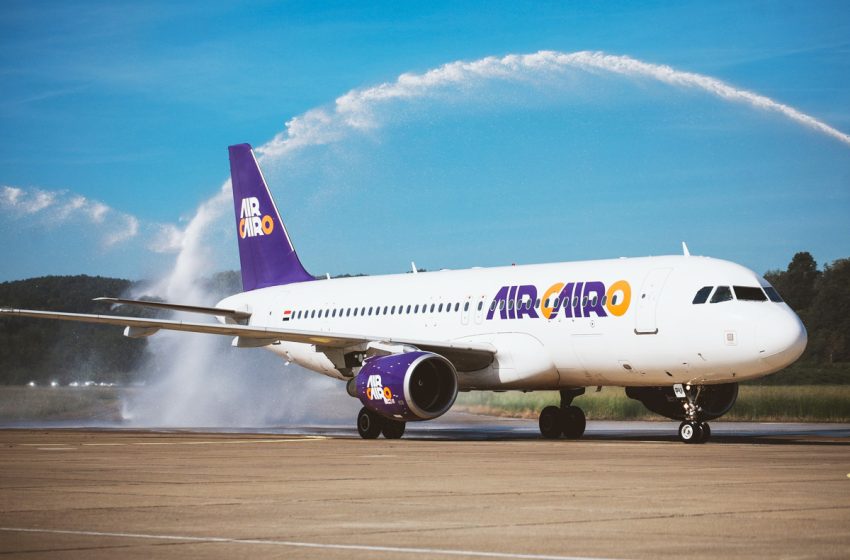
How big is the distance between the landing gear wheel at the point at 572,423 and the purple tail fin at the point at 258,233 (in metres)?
10.7

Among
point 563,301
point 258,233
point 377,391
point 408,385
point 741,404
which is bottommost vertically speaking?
point 741,404

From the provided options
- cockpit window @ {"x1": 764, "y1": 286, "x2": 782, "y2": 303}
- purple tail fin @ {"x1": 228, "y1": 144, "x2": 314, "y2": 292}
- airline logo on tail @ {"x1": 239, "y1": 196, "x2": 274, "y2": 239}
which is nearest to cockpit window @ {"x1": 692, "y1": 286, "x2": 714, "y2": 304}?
cockpit window @ {"x1": 764, "y1": 286, "x2": 782, "y2": 303}

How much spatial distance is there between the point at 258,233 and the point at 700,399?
15.6 meters

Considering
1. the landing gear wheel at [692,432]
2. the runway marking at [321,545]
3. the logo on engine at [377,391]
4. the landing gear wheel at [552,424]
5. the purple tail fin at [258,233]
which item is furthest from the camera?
the purple tail fin at [258,233]

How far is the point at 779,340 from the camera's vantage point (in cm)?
2289

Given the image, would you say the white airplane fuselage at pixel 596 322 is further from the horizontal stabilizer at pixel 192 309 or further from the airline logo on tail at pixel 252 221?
the airline logo on tail at pixel 252 221

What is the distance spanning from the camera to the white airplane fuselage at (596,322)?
23469 millimetres

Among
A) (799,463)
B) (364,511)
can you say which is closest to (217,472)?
(364,511)

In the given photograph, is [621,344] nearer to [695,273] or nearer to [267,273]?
[695,273]

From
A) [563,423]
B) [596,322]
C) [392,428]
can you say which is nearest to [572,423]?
[563,423]

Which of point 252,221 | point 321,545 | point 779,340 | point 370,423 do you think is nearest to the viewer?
point 321,545

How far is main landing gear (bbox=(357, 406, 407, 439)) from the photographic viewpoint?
2769 cm

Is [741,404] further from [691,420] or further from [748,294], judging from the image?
[748,294]

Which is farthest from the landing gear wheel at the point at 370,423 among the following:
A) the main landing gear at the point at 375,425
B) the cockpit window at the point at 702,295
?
the cockpit window at the point at 702,295
